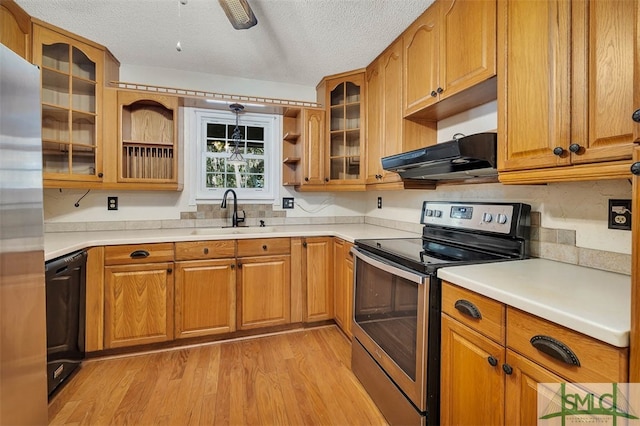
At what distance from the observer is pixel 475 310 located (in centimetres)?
107

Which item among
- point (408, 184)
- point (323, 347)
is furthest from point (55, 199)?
point (408, 184)

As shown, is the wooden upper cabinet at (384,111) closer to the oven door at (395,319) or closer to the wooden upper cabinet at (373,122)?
the wooden upper cabinet at (373,122)

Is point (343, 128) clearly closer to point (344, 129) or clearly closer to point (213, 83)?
point (344, 129)

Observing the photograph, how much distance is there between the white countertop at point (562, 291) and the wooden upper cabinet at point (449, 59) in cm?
89

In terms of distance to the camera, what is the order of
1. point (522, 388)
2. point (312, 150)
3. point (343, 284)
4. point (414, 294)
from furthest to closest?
point (312, 150)
point (343, 284)
point (414, 294)
point (522, 388)

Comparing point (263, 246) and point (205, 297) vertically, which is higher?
point (263, 246)

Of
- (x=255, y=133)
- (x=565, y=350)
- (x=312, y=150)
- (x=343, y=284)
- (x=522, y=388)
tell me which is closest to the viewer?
(x=565, y=350)

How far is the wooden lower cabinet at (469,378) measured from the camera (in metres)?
1.00

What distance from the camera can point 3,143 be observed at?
0.96 meters

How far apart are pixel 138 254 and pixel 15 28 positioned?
1.57 m

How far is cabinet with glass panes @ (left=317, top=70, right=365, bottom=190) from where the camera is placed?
107 inches

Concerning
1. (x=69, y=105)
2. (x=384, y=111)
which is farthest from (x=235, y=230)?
(x=384, y=111)

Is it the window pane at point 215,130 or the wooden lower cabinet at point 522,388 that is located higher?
the window pane at point 215,130

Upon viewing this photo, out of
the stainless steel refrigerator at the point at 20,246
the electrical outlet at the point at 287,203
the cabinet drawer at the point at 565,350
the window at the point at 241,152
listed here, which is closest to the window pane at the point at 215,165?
the window at the point at 241,152
